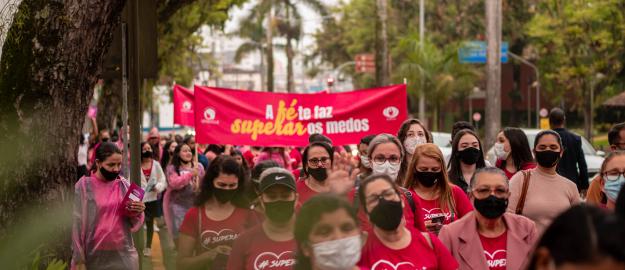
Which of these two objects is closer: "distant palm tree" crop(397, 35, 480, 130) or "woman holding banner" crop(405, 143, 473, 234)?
"woman holding banner" crop(405, 143, 473, 234)

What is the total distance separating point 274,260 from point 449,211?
72.9 inches

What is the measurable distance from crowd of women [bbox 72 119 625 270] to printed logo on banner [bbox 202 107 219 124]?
3.19m

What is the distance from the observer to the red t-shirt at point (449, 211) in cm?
702

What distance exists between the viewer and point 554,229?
9.02 feet

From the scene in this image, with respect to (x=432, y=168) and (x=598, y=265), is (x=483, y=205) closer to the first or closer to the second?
(x=432, y=168)

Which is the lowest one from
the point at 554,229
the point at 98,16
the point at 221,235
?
the point at 221,235

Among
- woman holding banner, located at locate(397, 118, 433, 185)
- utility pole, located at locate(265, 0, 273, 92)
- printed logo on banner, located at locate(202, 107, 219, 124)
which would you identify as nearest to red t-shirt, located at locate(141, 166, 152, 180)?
printed logo on banner, located at locate(202, 107, 219, 124)

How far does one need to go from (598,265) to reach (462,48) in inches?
1745

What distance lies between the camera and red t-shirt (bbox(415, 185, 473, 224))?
7.02m

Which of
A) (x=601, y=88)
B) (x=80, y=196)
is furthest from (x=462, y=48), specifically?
(x=80, y=196)

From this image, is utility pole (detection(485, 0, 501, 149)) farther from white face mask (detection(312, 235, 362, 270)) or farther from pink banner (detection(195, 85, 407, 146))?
white face mask (detection(312, 235, 362, 270))

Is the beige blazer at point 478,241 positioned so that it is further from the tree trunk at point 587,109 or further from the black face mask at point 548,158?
the tree trunk at point 587,109

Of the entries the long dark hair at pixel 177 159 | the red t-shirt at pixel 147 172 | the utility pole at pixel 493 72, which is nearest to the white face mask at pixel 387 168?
the long dark hair at pixel 177 159

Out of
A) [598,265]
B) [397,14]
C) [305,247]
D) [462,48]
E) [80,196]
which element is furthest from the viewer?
[397,14]
